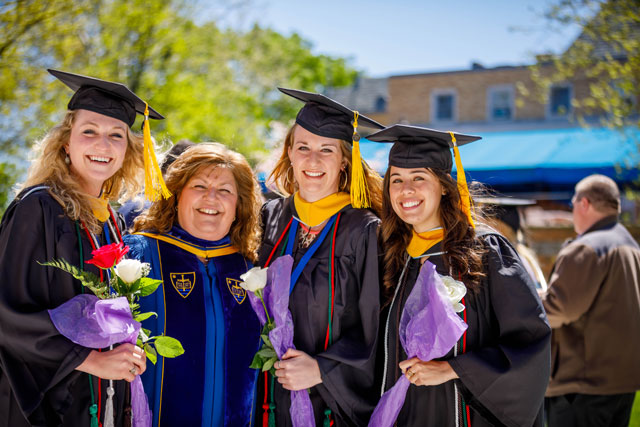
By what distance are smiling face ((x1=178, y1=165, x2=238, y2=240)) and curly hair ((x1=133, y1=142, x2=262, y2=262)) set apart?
1.8 inches

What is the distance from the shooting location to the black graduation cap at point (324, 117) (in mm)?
3197

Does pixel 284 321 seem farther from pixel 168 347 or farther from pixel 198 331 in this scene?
pixel 168 347

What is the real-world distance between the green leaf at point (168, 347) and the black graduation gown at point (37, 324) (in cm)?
31

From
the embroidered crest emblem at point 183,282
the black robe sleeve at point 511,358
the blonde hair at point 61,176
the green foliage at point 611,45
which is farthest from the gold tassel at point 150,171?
the green foliage at point 611,45

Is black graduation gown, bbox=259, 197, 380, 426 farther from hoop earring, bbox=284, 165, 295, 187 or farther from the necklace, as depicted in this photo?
hoop earring, bbox=284, 165, 295, 187

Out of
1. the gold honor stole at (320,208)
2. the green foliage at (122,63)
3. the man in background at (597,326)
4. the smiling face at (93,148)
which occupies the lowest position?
the man in background at (597,326)

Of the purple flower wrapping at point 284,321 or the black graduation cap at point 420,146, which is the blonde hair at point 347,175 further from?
the purple flower wrapping at point 284,321

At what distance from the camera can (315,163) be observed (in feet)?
10.3

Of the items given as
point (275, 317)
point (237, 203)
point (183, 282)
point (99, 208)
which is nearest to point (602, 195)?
point (237, 203)

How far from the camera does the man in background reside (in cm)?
440

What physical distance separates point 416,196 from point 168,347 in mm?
1380

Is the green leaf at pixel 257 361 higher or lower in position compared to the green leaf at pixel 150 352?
lower

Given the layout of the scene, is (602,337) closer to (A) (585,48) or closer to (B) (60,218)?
(B) (60,218)

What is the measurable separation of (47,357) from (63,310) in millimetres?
218
